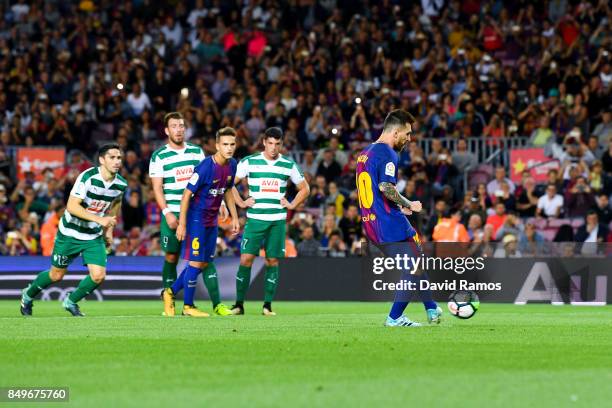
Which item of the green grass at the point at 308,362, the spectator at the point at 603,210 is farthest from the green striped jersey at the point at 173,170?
the spectator at the point at 603,210

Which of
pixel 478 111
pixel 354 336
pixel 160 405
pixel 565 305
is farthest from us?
pixel 478 111

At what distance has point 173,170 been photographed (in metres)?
17.2

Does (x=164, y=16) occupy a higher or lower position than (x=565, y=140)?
higher

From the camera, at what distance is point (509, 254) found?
22.3 meters

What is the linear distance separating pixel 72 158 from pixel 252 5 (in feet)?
23.4

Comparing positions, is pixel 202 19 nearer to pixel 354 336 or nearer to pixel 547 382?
pixel 354 336

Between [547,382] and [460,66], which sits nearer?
[547,382]

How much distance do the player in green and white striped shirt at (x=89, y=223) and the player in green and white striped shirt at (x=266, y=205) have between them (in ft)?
5.86

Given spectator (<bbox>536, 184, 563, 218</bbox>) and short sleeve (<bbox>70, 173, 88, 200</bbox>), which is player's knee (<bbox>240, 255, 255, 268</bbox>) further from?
spectator (<bbox>536, 184, 563, 218</bbox>)

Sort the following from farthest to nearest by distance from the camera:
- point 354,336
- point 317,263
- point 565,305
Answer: point 317,263 → point 565,305 → point 354,336

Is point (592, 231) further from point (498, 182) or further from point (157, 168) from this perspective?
point (157, 168)

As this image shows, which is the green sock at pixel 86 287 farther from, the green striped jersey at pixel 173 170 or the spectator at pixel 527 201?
the spectator at pixel 527 201

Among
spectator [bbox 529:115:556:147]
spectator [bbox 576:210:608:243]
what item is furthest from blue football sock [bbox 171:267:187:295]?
spectator [bbox 529:115:556:147]

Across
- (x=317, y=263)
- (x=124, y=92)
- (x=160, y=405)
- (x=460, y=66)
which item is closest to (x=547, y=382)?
(x=160, y=405)
